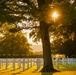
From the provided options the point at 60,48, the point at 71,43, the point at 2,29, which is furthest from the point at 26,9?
the point at 60,48

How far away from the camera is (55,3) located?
85.5 ft

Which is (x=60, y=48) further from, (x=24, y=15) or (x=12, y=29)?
(x=24, y=15)

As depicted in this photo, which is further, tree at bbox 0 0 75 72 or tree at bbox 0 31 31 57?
tree at bbox 0 31 31 57

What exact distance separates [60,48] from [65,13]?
1484 inches

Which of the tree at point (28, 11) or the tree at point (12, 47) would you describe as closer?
the tree at point (28, 11)

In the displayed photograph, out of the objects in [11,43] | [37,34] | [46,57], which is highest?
[11,43]

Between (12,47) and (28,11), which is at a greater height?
(12,47)

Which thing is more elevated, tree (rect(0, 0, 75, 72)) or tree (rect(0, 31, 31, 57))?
tree (rect(0, 31, 31, 57))

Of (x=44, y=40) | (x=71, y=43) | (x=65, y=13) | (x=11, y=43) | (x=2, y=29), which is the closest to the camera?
(x=65, y=13)

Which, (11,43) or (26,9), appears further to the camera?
(11,43)

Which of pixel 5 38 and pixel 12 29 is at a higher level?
pixel 5 38

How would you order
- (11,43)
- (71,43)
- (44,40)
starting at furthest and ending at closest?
(11,43)
(71,43)
(44,40)

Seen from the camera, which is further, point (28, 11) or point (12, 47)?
point (12, 47)

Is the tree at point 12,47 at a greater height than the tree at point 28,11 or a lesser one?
greater
